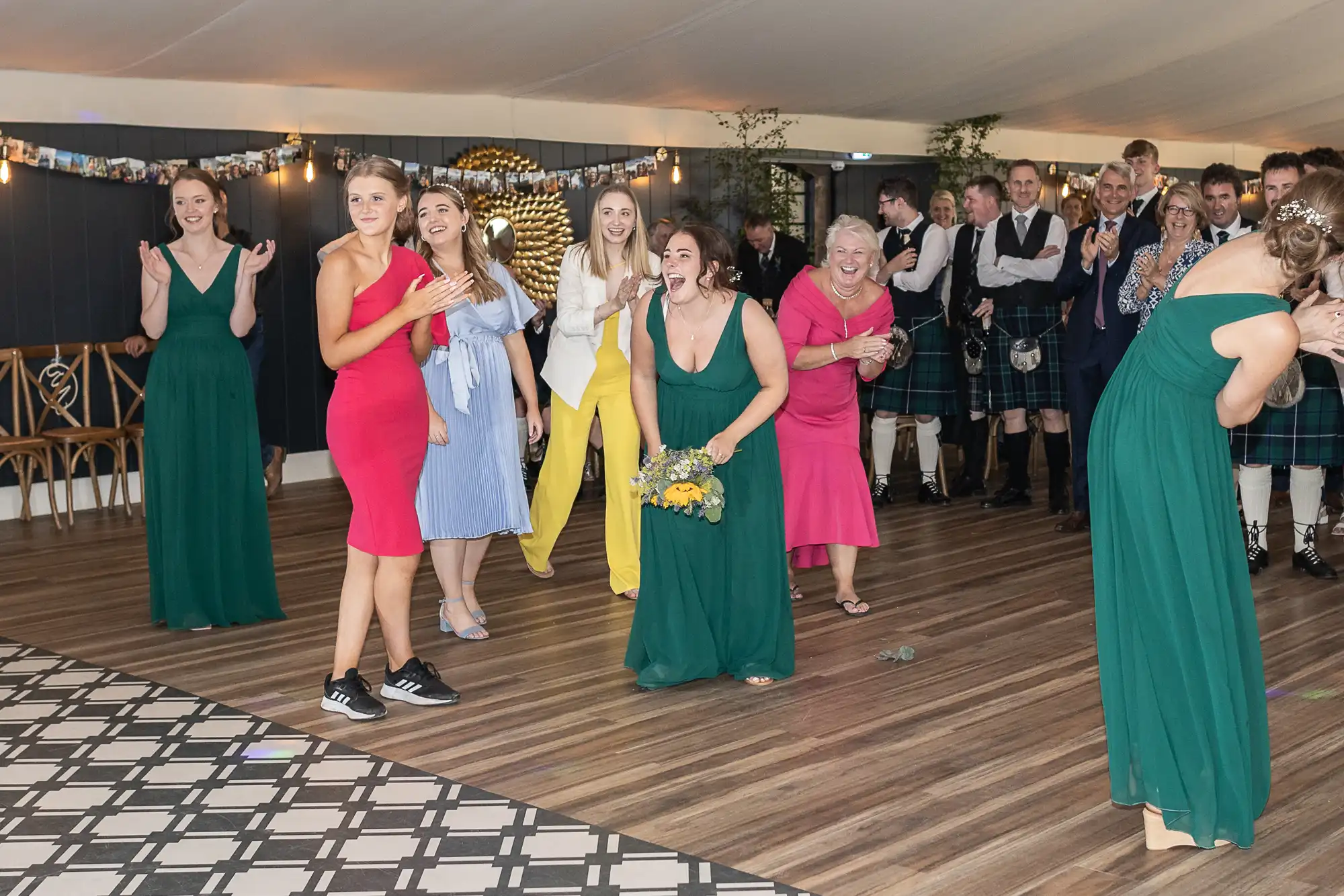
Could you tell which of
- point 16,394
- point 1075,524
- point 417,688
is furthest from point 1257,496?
point 16,394

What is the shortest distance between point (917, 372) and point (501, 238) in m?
3.63

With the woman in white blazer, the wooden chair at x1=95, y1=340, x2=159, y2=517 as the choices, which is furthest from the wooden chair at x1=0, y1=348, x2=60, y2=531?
the woman in white blazer

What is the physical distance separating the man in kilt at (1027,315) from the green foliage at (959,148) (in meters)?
4.99

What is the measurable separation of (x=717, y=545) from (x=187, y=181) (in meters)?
2.53

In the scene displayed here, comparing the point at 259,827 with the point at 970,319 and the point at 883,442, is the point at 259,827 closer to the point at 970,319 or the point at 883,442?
the point at 883,442

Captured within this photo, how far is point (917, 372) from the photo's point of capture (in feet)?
28.1

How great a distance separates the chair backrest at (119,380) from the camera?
8.80 m

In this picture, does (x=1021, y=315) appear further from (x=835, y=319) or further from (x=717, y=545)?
(x=717, y=545)

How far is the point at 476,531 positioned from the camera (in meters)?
5.52

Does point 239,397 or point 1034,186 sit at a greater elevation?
point 1034,186

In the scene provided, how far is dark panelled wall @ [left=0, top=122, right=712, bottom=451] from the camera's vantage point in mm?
8727

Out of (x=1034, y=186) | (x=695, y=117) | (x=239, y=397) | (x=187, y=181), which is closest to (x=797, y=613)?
(x=239, y=397)

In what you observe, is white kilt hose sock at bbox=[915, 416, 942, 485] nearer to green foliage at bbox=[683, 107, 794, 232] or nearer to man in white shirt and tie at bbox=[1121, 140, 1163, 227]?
man in white shirt and tie at bbox=[1121, 140, 1163, 227]

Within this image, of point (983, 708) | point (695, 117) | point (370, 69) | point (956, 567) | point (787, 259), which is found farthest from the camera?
point (695, 117)
